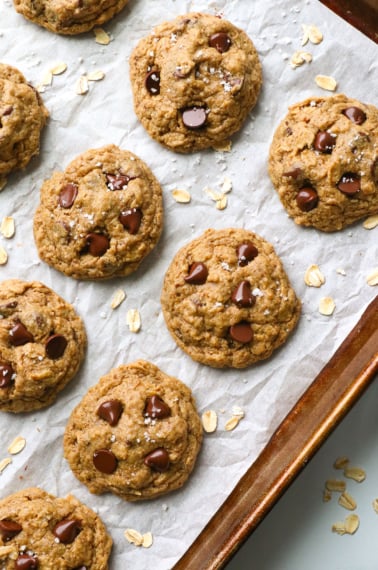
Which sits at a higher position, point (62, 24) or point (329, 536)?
point (62, 24)

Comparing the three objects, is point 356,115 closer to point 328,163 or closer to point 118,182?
point 328,163

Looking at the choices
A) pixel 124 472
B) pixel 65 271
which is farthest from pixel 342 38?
pixel 124 472

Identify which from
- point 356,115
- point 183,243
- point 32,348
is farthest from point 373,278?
point 32,348

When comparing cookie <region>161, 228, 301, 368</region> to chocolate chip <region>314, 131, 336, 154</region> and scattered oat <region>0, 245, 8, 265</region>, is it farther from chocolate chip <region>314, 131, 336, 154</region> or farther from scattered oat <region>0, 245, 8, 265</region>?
scattered oat <region>0, 245, 8, 265</region>

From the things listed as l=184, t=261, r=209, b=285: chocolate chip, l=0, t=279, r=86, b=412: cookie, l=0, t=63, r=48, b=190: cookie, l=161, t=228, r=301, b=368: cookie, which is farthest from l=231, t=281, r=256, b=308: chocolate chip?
l=0, t=63, r=48, b=190: cookie

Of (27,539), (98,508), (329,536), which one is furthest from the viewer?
(329,536)

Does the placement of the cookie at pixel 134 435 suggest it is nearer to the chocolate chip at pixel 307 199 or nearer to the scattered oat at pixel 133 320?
the scattered oat at pixel 133 320

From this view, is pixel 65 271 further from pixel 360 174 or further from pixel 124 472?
pixel 360 174
